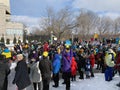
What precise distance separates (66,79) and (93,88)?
49.7 inches

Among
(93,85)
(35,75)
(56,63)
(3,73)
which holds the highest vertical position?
(3,73)

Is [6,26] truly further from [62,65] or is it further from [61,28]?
[62,65]

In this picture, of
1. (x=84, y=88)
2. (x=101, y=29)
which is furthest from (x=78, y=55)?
(x=101, y=29)

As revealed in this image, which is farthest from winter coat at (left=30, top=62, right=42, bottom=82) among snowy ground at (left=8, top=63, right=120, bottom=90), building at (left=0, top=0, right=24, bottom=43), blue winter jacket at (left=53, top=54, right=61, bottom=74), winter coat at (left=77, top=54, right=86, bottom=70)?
building at (left=0, top=0, right=24, bottom=43)

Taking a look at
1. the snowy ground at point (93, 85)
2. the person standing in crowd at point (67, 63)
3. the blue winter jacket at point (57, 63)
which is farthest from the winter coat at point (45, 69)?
the blue winter jacket at point (57, 63)

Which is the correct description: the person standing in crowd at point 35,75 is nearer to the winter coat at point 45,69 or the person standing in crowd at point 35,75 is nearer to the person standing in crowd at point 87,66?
the winter coat at point 45,69

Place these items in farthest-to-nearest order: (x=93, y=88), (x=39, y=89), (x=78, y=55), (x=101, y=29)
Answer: (x=101, y=29) → (x=78, y=55) → (x=93, y=88) → (x=39, y=89)

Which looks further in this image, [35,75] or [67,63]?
[67,63]

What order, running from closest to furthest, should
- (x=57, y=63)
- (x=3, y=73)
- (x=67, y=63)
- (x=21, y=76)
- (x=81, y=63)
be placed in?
1. (x=3, y=73)
2. (x=21, y=76)
3. (x=67, y=63)
4. (x=57, y=63)
5. (x=81, y=63)

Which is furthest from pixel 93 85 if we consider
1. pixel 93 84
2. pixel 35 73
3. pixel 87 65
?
pixel 35 73

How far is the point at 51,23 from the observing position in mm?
87812

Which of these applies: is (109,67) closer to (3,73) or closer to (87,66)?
(87,66)

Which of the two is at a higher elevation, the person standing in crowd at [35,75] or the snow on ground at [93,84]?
the person standing in crowd at [35,75]

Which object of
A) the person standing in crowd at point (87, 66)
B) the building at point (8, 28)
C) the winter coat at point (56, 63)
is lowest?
the person standing in crowd at point (87, 66)
